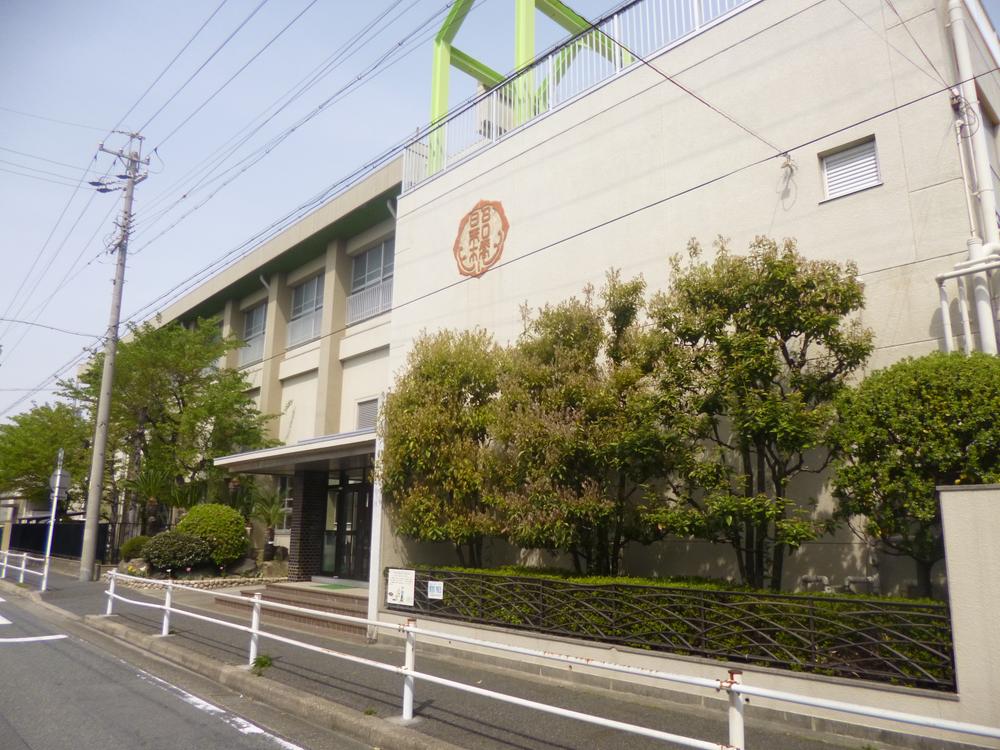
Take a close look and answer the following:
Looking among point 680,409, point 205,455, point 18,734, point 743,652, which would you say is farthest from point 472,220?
point 205,455

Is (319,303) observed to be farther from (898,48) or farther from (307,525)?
(898,48)

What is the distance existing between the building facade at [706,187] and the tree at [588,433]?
108 cm

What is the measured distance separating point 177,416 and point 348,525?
8.13 meters

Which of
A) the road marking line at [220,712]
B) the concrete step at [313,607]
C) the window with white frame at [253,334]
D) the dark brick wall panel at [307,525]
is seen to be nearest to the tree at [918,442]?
the road marking line at [220,712]

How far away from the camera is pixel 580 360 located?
31.0 feet

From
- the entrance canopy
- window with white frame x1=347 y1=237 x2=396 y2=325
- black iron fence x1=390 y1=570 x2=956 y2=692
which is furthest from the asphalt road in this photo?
window with white frame x1=347 y1=237 x2=396 y2=325

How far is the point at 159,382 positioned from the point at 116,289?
329cm

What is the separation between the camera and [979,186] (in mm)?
7699

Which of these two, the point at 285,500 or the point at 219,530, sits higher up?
the point at 285,500

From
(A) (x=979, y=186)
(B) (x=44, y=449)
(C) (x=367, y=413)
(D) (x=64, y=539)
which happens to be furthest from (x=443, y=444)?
(D) (x=64, y=539)

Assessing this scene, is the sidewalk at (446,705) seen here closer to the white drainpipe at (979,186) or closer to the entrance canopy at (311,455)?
the entrance canopy at (311,455)

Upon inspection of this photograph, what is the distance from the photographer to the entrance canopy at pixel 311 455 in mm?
13180

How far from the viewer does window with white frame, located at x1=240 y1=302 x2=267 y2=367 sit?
25.0m

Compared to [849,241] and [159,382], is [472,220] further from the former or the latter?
[159,382]
